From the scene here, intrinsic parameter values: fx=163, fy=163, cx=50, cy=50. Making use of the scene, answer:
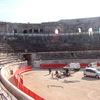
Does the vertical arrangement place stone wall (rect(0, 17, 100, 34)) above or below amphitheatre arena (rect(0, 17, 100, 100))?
above

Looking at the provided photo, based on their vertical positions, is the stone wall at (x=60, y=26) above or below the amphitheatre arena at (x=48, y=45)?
above

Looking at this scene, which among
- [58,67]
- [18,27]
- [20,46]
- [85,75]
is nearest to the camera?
[85,75]

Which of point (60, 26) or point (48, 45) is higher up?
point (60, 26)

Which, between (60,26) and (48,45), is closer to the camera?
(48,45)

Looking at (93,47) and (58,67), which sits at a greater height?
(93,47)

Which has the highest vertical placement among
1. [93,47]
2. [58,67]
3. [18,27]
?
[18,27]

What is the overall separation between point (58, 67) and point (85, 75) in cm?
883

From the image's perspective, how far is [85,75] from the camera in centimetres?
2034

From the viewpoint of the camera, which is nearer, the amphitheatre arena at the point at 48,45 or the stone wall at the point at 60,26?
the amphitheatre arena at the point at 48,45

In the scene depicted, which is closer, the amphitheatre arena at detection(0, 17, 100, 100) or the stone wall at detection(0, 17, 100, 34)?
the amphitheatre arena at detection(0, 17, 100, 100)

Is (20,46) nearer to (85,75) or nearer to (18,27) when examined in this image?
(18,27)

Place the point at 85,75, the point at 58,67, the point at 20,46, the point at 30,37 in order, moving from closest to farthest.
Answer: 1. the point at 85,75
2. the point at 58,67
3. the point at 20,46
4. the point at 30,37

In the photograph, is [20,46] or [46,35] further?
[46,35]

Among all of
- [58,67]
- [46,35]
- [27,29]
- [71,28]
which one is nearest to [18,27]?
[27,29]
